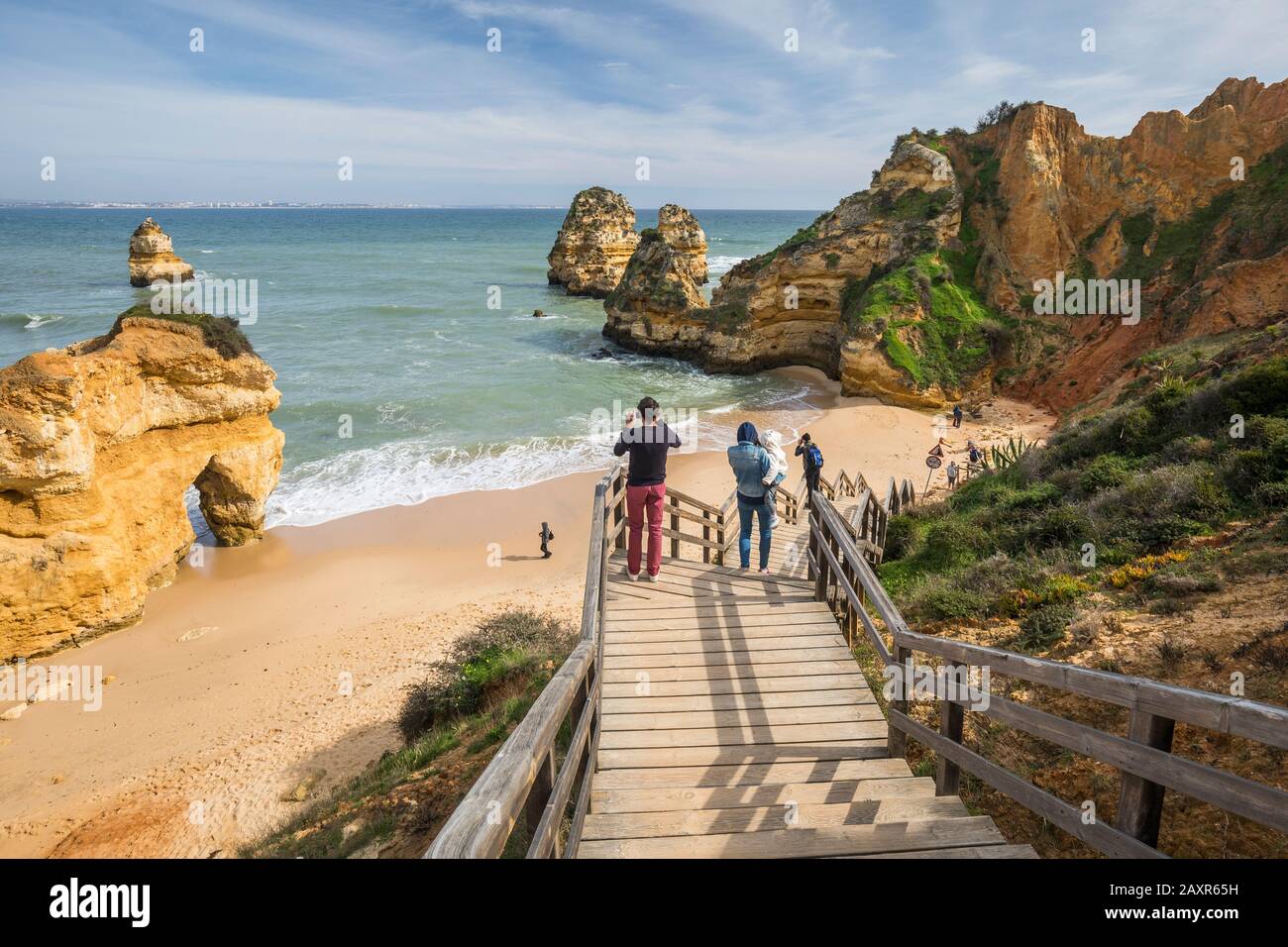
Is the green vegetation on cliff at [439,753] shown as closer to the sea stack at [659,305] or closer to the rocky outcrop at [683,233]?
the sea stack at [659,305]

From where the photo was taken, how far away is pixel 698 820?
3938 millimetres

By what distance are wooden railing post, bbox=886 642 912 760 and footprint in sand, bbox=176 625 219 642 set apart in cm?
1356

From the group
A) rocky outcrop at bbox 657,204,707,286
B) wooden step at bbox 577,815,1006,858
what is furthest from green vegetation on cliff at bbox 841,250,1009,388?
wooden step at bbox 577,815,1006,858

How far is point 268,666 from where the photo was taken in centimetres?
1225

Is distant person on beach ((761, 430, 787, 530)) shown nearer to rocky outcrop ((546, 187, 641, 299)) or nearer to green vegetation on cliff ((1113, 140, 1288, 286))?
green vegetation on cliff ((1113, 140, 1288, 286))

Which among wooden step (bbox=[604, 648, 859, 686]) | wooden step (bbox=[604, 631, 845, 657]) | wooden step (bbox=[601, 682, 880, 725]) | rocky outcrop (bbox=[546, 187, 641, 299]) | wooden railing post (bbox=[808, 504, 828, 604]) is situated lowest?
wooden step (bbox=[601, 682, 880, 725])

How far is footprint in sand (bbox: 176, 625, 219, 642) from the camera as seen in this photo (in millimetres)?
13312

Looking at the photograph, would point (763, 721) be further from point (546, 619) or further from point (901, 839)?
point (546, 619)

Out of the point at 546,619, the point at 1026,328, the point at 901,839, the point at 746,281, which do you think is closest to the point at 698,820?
the point at 901,839

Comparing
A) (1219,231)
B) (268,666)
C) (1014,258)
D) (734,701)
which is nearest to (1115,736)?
(734,701)

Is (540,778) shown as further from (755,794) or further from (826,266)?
(826,266)

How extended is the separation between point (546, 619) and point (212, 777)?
198 inches

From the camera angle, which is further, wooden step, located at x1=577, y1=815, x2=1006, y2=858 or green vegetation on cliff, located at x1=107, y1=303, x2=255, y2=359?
green vegetation on cliff, located at x1=107, y1=303, x2=255, y2=359

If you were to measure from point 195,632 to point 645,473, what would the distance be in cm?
1144
